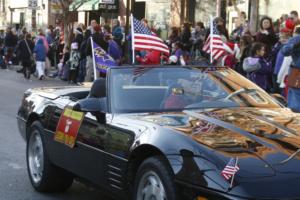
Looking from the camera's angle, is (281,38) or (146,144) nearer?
(146,144)

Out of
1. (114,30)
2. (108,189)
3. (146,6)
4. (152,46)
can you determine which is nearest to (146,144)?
(108,189)

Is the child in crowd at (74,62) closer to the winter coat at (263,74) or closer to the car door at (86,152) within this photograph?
the winter coat at (263,74)

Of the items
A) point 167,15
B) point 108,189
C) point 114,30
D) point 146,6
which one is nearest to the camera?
point 108,189

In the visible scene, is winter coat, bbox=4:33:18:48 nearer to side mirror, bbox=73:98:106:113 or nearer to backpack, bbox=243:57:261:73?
backpack, bbox=243:57:261:73

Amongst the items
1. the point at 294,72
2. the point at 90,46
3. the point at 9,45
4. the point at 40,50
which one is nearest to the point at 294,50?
the point at 294,72

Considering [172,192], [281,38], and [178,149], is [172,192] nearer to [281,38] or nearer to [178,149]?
[178,149]

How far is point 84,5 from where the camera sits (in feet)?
111

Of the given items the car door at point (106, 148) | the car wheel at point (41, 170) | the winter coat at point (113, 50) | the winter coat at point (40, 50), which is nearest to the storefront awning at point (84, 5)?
the winter coat at point (40, 50)

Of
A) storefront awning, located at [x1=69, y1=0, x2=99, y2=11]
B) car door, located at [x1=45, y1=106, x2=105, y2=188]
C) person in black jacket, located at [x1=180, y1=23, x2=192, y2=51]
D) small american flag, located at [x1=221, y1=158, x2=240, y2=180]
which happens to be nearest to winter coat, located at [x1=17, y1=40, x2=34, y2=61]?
person in black jacket, located at [x1=180, y1=23, x2=192, y2=51]

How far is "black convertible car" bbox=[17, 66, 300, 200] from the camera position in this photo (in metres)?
3.85

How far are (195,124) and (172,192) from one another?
68cm

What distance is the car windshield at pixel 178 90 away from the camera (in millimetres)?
5367

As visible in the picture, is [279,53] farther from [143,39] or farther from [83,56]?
[83,56]

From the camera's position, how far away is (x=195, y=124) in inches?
181
